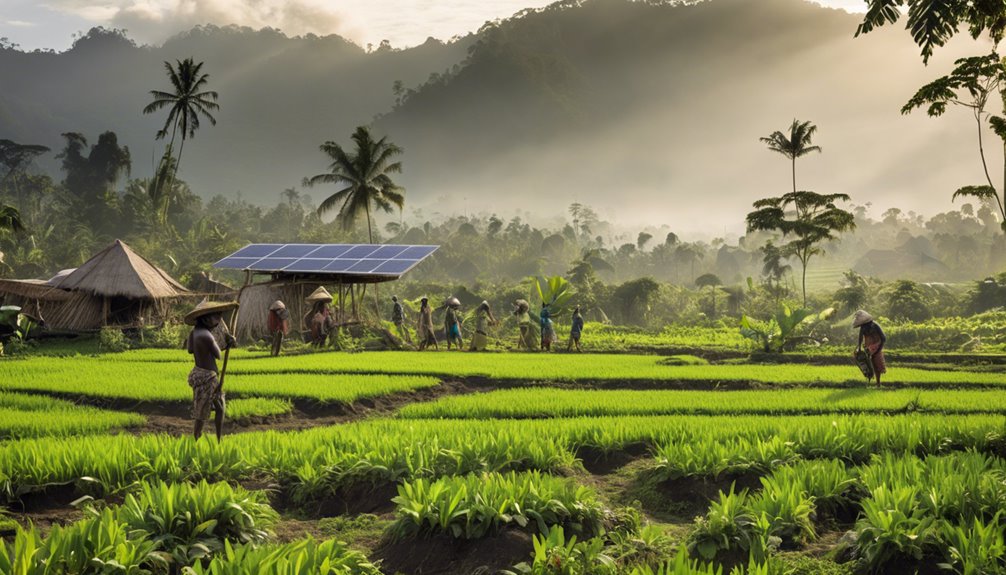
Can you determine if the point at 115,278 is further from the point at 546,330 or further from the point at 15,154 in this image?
the point at 15,154

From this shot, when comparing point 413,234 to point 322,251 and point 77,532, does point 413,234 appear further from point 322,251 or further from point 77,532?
point 77,532

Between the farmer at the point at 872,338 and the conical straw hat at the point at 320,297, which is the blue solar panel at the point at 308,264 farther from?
the farmer at the point at 872,338

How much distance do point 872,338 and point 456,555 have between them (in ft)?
41.0

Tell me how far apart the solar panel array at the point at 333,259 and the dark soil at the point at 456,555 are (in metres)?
20.5

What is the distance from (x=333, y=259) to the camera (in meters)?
28.7

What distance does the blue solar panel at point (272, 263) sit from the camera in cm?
2817

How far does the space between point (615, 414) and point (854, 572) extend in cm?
703

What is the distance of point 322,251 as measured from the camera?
29906 mm

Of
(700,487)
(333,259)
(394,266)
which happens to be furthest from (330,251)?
(700,487)

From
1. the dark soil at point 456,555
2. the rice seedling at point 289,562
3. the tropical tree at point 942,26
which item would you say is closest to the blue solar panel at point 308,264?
the tropical tree at point 942,26

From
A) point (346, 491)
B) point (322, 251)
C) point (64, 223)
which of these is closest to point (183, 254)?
point (64, 223)

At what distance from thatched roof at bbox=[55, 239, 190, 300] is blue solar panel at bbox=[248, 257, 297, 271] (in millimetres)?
3195

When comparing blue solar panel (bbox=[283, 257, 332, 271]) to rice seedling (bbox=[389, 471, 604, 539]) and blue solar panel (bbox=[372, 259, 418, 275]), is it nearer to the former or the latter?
blue solar panel (bbox=[372, 259, 418, 275])

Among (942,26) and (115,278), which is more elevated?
(942,26)
